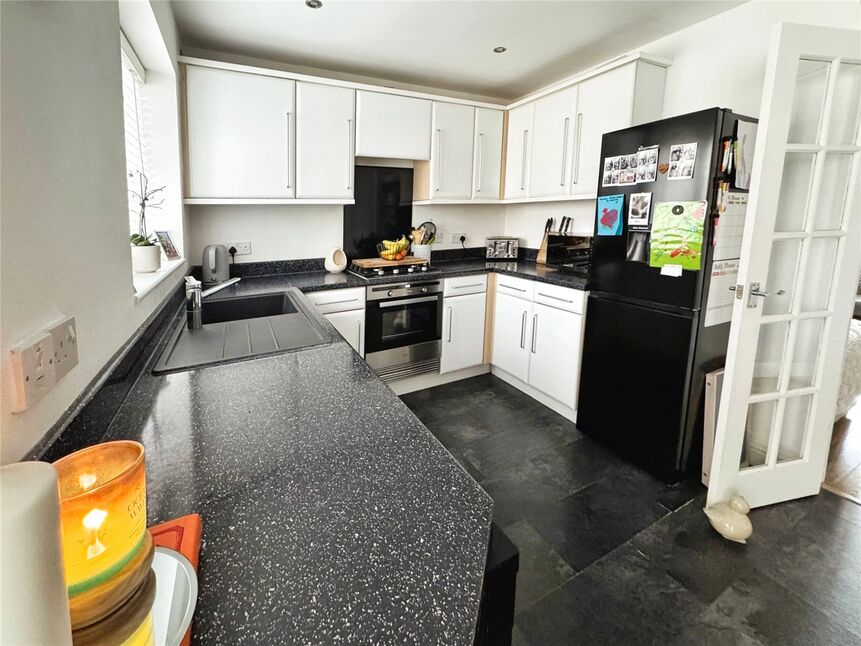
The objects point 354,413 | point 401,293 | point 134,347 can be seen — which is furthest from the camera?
point 401,293

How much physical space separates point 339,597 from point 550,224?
11.1 ft

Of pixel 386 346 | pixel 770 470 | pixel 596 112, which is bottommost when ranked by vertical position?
pixel 770 470

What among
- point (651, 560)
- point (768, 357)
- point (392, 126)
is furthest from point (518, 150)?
point (651, 560)

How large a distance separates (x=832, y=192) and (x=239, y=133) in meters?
3.03

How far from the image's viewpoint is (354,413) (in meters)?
1.01

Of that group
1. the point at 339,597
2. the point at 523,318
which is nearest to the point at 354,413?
the point at 339,597

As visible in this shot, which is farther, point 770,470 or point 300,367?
point 770,470

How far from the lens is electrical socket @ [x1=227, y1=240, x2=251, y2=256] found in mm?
3057

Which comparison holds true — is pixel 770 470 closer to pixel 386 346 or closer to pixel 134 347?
pixel 386 346

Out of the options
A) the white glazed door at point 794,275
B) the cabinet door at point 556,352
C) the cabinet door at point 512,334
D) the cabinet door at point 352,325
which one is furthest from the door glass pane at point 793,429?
the cabinet door at point 352,325

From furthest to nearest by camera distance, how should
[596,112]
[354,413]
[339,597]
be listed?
[596,112]
[354,413]
[339,597]

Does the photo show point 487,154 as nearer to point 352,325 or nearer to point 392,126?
point 392,126

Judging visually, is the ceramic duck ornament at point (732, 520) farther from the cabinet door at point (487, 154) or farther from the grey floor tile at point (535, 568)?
the cabinet door at point (487, 154)

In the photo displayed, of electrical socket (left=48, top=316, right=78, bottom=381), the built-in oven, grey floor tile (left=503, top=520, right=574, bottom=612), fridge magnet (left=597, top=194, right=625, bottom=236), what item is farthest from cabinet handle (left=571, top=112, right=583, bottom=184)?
electrical socket (left=48, top=316, right=78, bottom=381)
